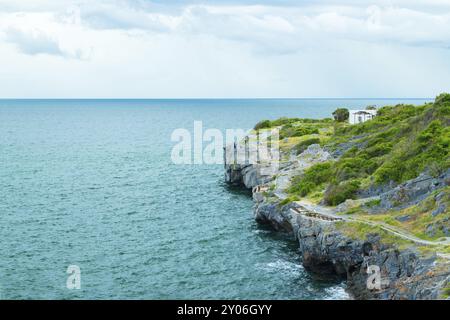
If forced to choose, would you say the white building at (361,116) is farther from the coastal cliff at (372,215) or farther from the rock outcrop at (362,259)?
the rock outcrop at (362,259)

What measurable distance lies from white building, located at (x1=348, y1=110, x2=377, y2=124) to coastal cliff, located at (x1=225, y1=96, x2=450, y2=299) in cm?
2901

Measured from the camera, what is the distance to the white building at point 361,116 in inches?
4233

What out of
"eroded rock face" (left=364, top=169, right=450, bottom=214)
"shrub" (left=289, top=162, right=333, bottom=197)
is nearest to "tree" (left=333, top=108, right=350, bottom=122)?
"shrub" (left=289, top=162, right=333, bottom=197)

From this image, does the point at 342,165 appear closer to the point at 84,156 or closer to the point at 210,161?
the point at 210,161

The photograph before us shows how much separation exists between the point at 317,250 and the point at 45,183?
57029 mm

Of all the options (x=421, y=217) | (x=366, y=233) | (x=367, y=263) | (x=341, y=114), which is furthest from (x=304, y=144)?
(x=367, y=263)

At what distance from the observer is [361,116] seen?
109 meters

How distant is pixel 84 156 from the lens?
436 feet

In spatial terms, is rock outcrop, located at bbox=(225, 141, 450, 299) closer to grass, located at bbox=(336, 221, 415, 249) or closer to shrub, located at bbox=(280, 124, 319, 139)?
grass, located at bbox=(336, 221, 415, 249)

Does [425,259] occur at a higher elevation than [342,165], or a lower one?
lower

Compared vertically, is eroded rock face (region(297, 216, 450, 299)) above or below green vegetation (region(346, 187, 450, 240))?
below

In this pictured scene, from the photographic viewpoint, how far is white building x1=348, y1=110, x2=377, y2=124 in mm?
107512

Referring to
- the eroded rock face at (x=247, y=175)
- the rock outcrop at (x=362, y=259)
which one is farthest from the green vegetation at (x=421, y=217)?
the eroded rock face at (x=247, y=175)
